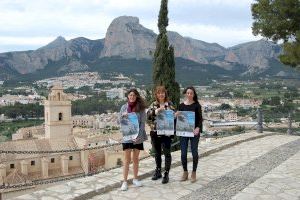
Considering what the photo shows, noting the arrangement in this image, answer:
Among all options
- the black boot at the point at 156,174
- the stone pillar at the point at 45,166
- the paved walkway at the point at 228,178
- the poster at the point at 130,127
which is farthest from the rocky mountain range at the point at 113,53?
the poster at the point at 130,127

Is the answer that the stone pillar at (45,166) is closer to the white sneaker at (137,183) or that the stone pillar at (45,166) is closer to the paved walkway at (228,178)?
the paved walkway at (228,178)

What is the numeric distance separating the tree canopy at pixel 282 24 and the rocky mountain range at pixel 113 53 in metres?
135

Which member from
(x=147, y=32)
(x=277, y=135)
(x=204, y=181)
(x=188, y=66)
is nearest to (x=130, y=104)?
(x=204, y=181)

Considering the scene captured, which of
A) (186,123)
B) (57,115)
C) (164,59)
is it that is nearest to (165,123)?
(186,123)

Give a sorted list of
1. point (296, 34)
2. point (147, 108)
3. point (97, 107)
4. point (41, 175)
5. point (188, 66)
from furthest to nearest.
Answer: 1. point (188, 66)
2. point (97, 107)
3. point (41, 175)
4. point (296, 34)
5. point (147, 108)

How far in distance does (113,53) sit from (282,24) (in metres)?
145

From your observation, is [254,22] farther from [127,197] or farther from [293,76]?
[293,76]

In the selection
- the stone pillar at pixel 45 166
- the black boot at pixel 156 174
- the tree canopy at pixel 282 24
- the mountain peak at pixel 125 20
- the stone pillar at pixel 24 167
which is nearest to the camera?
the black boot at pixel 156 174

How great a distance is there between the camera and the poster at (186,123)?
6.46m

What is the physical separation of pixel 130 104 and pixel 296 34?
683 cm

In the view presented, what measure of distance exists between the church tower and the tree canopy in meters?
30.8

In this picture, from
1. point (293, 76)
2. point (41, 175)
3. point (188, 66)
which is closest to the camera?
point (41, 175)

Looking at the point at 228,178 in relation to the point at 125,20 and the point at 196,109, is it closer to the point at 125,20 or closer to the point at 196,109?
the point at 196,109

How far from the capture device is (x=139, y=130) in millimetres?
6164
